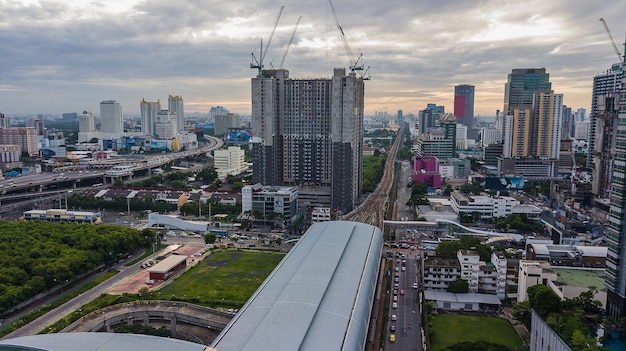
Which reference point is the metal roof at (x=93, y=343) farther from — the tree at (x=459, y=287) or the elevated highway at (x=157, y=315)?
the tree at (x=459, y=287)

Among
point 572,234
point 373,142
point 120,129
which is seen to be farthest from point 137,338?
point 120,129

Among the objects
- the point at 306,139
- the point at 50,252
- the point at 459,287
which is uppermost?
the point at 306,139

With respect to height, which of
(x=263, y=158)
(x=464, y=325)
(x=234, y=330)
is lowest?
(x=464, y=325)

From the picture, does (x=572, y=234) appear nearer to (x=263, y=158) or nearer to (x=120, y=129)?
(x=263, y=158)

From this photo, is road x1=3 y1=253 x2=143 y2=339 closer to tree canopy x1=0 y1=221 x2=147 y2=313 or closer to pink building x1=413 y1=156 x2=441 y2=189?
tree canopy x1=0 y1=221 x2=147 y2=313

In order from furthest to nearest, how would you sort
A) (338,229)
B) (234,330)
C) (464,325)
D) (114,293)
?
(338,229)
(114,293)
(464,325)
(234,330)

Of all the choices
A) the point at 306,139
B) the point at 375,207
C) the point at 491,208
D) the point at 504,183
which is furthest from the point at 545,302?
the point at 504,183

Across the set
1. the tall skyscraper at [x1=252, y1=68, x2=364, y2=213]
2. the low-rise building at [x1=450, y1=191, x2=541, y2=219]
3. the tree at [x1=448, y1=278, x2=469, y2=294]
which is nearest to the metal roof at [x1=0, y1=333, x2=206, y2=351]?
the tree at [x1=448, y1=278, x2=469, y2=294]

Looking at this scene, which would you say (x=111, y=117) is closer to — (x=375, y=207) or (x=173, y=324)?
(x=375, y=207)
